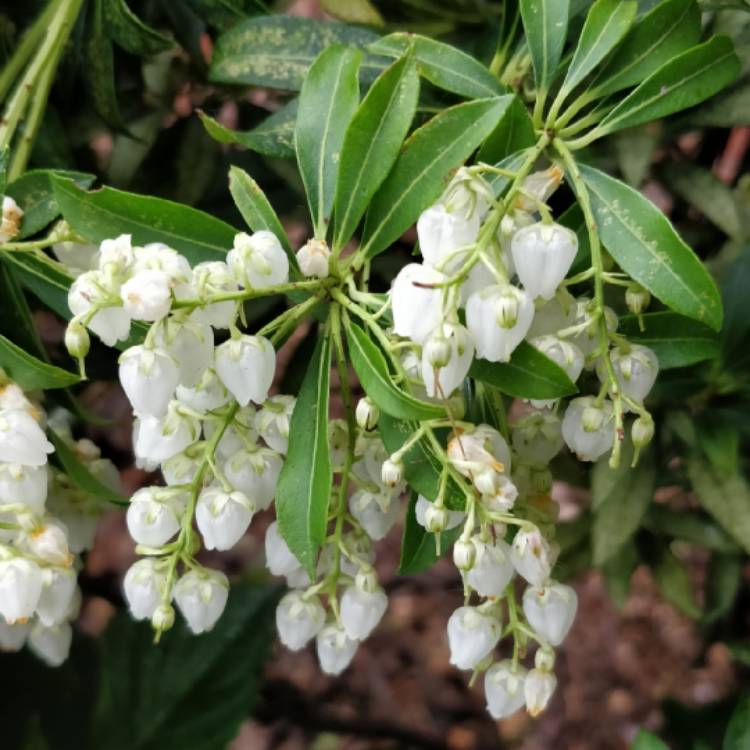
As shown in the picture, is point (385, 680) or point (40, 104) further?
point (385, 680)

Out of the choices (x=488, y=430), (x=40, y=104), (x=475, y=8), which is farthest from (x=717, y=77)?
(x=40, y=104)

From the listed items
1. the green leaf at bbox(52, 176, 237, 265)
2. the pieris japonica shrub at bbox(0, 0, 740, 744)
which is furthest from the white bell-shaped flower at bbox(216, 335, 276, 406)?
the green leaf at bbox(52, 176, 237, 265)

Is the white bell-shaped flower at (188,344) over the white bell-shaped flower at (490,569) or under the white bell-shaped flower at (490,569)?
over

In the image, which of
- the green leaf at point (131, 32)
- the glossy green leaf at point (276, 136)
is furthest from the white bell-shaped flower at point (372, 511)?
the green leaf at point (131, 32)

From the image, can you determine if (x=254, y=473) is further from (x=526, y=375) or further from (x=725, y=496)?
(x=725, y=496)

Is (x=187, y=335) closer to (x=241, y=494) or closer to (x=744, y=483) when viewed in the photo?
(x=241, y=494)

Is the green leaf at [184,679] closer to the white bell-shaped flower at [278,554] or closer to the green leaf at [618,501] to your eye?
the green leaf at [618,501]
